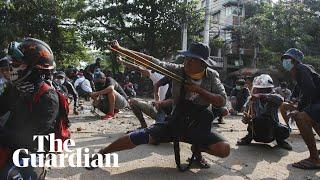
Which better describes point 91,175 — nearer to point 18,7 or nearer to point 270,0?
point 18,7

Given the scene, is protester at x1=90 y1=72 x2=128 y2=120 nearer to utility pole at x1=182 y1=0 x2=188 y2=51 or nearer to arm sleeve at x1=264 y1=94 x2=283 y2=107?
arm sleeve at x1=264 y1=94 x2=283 y2=107

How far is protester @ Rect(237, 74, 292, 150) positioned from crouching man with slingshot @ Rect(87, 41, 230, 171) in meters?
1.84

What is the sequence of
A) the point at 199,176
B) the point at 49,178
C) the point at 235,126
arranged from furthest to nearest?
the point at 235,126
the point at 199,176
the point at 49,178

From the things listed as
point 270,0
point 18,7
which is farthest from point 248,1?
point 18,7

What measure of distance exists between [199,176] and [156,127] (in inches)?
33.4

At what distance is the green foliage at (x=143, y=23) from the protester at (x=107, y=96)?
62.9ft

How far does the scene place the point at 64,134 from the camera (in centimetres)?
382

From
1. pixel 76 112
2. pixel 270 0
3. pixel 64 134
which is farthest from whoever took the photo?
pixel 270 0

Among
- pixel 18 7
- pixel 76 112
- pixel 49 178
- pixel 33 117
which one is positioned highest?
pixel 18 7

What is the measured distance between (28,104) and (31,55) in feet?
1.44

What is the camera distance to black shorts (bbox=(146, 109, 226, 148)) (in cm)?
507

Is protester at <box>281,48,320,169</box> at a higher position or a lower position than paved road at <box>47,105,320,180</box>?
higher

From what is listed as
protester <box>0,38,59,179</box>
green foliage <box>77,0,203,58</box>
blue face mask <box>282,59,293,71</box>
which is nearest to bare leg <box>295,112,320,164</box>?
blue face mask <box>282,59,293,71</box>

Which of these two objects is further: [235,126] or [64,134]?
[235,126]
